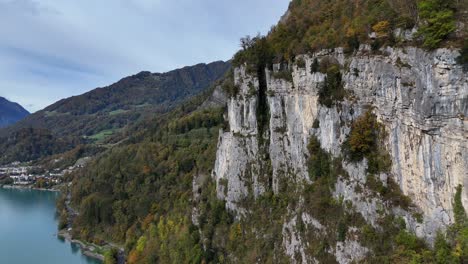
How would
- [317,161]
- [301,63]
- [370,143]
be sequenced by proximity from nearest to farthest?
[370,143]
[317,161]
[301,63]

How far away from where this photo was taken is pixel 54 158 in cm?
15512

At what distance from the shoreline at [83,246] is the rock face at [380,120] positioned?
3191cm

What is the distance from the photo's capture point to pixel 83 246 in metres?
60.6

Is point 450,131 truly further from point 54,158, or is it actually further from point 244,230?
point 54,158

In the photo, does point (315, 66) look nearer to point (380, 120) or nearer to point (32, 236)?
point (380, 120)

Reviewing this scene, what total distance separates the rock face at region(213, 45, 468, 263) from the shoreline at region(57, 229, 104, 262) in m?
31.9

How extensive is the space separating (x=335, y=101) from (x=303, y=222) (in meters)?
8.98

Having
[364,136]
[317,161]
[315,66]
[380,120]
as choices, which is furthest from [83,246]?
[380,120]

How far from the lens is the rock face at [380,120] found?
15.9 meters

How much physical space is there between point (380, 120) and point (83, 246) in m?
55.7

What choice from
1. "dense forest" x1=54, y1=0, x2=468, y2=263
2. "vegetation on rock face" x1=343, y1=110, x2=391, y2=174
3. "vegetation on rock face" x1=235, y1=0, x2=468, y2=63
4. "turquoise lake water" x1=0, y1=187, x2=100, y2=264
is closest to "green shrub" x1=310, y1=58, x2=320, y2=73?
"dense forest" x1=54, y1=0, x2=468, y2=263

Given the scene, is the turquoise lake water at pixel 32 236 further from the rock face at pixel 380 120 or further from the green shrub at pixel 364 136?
the green shrub at pixel 364 136

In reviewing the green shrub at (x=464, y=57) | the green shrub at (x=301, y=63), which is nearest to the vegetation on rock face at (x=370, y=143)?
the green shrub at (x=464, y=57)

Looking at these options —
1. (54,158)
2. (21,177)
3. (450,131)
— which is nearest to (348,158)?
(450,131)
